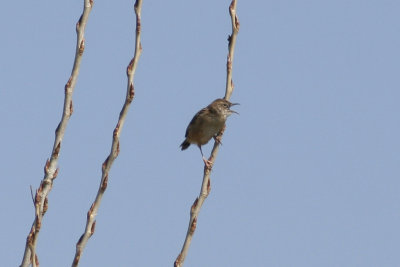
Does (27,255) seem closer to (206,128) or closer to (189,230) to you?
(189,230)

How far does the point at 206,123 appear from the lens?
11.2 meters

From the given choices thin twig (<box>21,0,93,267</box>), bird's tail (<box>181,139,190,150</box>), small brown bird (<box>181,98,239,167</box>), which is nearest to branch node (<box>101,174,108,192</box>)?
thin twig (<box>21,0,93,267</box>)

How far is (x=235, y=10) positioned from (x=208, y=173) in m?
0.89

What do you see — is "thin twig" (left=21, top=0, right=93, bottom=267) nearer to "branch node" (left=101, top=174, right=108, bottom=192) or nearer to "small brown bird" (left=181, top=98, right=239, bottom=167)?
"branch node" (left=101, top=174, right=108, bottom=192)

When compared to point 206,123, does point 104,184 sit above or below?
below

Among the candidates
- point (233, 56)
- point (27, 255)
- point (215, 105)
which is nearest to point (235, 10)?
point (233, 56)

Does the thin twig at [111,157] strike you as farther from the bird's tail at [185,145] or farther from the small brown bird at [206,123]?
the bird's tail at [185,145]

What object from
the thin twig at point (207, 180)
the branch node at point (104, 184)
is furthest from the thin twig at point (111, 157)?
the thin twig at point (207, 180)

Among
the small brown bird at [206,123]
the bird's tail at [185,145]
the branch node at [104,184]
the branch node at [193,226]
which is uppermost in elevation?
the small brown bird at [206,123]

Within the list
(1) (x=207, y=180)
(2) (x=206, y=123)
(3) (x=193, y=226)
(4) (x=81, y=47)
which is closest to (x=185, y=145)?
(2) (x=206, y=123)

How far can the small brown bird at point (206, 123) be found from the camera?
35.3ft

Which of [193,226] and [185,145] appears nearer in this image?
[193,226]

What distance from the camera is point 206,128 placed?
440 inches

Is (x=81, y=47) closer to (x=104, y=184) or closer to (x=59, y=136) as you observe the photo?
(x=59, y=136)
